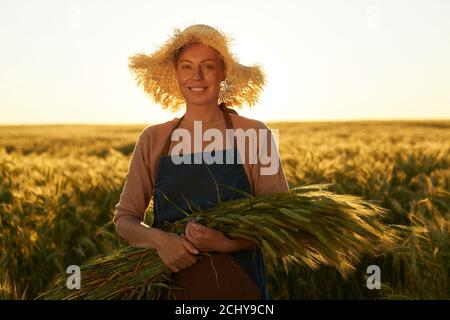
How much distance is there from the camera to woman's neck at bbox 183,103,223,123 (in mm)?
2463

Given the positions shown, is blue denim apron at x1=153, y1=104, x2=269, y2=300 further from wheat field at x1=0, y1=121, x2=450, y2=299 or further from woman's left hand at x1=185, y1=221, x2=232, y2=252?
wheat field at x1=0, y1=121, x2=450, y2=299

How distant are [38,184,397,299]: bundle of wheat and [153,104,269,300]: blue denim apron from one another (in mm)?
74

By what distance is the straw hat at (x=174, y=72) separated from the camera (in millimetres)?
2484

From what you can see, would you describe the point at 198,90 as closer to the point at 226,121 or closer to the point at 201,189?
the point at 226,121

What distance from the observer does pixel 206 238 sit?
2.12 metres

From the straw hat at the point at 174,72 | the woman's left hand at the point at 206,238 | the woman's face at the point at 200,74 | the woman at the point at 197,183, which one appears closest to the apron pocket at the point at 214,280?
the woman at the point at 197,183

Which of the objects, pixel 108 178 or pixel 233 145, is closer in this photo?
pixel 233 145

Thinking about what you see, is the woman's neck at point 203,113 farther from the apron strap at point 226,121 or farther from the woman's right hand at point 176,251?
the woman's right hand at point 176,251

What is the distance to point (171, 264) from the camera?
2.21m

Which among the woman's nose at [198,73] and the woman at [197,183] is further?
the woman's nose at [198,73]

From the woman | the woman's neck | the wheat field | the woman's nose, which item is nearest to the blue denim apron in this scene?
the woman
